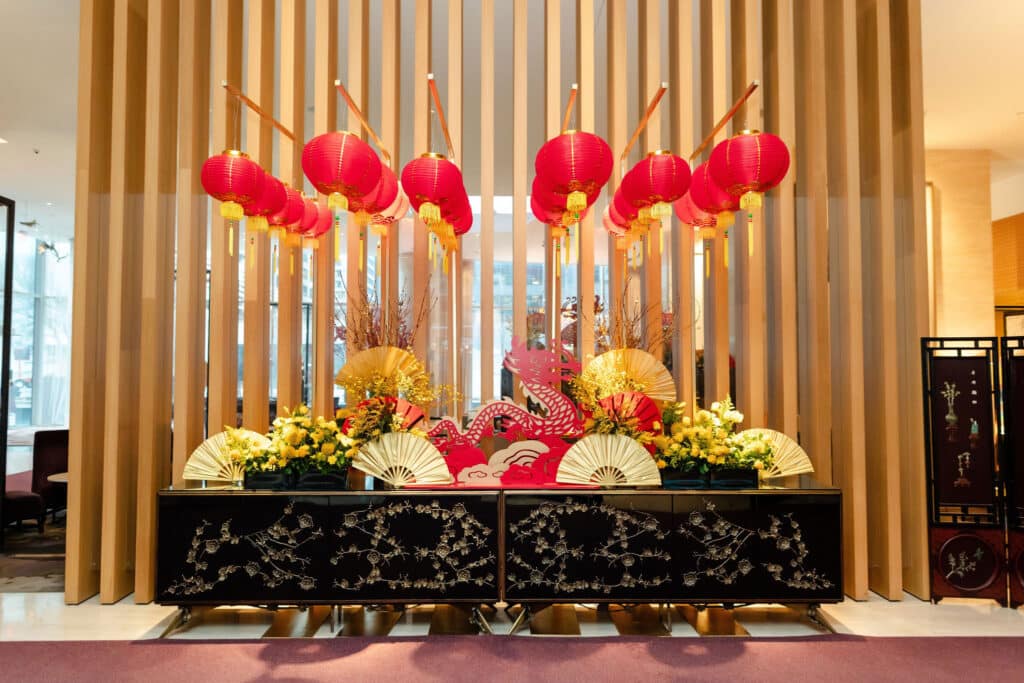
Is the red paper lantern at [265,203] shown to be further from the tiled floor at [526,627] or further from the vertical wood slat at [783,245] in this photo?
the vertical wood slat at [783,245]

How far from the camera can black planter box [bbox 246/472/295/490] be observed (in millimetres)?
3414

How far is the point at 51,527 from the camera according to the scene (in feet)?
19.4

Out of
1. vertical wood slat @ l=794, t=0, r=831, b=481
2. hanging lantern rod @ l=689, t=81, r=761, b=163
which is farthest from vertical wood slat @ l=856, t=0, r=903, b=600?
hanging lantern rod @ l=689, t=81, r=761, b=163

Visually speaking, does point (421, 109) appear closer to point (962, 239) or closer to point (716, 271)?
point (716, 271)

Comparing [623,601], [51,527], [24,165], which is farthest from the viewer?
[24,165]

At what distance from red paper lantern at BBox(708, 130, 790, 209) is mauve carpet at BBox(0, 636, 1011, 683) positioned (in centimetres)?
209

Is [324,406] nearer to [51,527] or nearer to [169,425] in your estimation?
[169,425]

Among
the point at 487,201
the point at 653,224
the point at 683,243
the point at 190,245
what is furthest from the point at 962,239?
the point at 190,245

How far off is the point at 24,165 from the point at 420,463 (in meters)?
6.95

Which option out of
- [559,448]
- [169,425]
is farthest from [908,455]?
[169,425]

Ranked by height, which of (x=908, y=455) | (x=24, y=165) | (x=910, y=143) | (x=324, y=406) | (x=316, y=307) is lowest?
(x=908, y=455)

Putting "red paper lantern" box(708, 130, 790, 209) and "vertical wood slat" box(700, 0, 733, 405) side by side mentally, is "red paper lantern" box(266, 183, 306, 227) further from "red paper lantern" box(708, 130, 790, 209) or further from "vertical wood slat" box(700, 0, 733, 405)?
"vertical wood slat" box(700, 0, 733, 405)

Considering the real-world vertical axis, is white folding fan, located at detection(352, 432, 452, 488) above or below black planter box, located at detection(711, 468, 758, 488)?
above

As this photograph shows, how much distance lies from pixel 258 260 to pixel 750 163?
285 centimetres
